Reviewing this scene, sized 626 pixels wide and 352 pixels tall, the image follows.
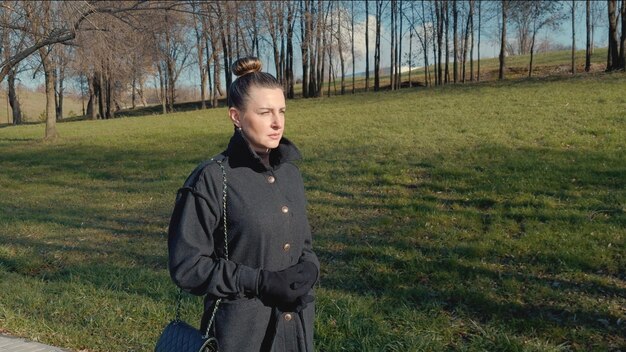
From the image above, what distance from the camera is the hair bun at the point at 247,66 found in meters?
2.46

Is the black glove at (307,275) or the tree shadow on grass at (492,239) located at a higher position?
the black glove at (307,275)

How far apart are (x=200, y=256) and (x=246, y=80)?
0.75 m

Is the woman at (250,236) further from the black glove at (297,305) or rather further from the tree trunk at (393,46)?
the tree trunk at (393,46)

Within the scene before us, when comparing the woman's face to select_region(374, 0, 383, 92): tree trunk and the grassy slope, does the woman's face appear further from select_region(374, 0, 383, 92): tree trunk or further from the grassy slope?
the grassy slope

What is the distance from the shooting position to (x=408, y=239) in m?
7.61

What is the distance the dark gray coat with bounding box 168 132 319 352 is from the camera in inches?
86.2

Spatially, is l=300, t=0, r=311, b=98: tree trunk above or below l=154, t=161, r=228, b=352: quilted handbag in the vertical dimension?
above

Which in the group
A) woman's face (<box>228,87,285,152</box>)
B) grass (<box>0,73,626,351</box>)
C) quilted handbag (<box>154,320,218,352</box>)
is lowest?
grass (<box>0,73,626,351</box>)

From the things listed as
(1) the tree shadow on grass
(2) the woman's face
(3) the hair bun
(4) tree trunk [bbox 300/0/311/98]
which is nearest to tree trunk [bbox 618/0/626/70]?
(1) the tree shadow on grass

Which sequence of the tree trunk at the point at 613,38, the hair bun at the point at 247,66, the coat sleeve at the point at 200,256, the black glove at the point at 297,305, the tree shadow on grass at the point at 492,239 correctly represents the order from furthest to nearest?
the tree trunk at the point at 613,38, the tree shadow on grass at the point at 492,239, the hair bun at the point at 247,66, the black glove at the point at 297,305, the coat sleeve at the point at 200,256

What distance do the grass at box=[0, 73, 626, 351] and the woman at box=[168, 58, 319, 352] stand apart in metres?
2.28

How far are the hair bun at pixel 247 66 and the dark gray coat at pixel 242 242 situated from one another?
0.96 ft

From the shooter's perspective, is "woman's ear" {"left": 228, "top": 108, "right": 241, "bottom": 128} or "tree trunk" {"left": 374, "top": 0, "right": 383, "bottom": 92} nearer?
"woman's ear" {"left": 228, "top": 108, "right": 241, "bottom": 128}

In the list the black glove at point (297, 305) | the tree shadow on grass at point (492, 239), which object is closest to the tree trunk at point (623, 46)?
the tree shadow on grass at point (492, 239)
